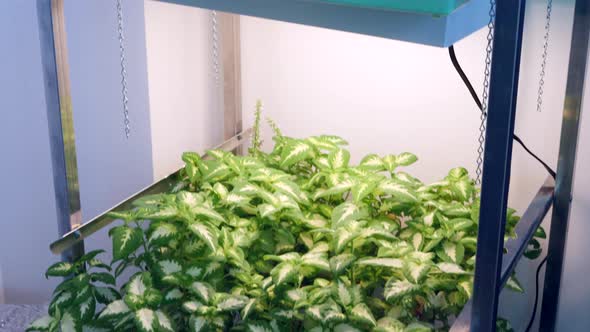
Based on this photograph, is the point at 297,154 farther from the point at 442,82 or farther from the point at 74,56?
the point at 74,56

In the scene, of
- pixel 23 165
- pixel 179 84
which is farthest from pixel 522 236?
pixel 23 165

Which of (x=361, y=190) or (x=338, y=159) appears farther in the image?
(x=338, y=159)

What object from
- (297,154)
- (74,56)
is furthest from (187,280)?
(74,56)

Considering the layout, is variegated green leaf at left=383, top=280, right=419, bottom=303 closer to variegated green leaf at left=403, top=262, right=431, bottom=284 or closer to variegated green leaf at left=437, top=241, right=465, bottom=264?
variegated green leaf at left=403, top=262, right=431, bottom=284

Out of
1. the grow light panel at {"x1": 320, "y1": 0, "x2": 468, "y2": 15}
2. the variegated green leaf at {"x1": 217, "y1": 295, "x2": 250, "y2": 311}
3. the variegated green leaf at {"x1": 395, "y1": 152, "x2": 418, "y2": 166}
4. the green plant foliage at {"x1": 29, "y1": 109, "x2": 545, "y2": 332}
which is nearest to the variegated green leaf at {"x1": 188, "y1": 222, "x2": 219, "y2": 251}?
the green plant foliage at {"x1": 29, "y1": 109, "x2": 545, "y2": 332}

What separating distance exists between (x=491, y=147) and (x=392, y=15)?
211mm

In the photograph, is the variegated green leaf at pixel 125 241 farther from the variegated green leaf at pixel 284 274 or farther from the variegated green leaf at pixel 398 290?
the variegated green leaf at pixel 398 290

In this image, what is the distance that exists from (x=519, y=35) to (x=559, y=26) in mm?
650

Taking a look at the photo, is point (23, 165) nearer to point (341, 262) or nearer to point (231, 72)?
point (231, 72)

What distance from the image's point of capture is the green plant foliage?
1.23 metres

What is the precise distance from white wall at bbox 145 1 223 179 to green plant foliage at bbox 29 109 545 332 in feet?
0.74

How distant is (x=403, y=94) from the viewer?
1.72 m

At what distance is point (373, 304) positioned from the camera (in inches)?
51.4

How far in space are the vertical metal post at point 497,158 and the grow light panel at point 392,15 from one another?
0.20 feet
